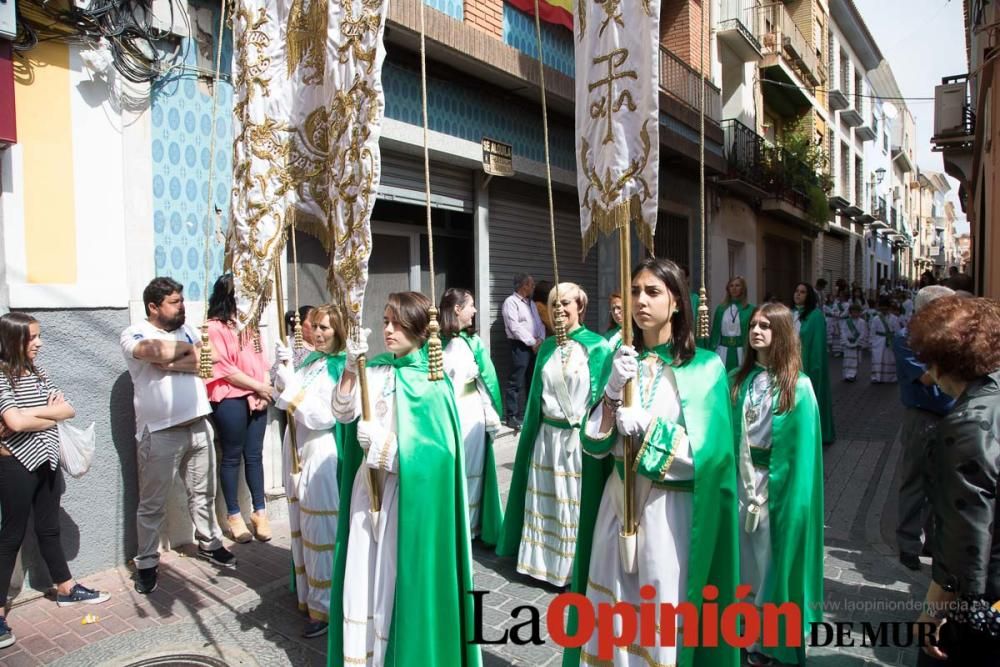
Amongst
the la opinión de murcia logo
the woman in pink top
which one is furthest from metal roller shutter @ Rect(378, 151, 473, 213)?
the la opinión de murcia logo

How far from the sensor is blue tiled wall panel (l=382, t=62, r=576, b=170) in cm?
737

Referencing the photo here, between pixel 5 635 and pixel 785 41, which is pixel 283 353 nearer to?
pixel 5 635

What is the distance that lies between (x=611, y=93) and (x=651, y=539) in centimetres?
180

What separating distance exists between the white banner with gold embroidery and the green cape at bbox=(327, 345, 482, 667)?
1.08 meters

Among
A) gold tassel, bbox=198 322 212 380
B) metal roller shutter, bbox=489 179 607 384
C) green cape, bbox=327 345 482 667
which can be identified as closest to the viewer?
green cape, bbox=327 345 482 667

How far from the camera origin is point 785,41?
59.1 ft

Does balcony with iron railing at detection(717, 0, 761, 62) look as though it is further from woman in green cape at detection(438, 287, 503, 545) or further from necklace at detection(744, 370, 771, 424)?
necklace at detection(744, 370, 771, 424)

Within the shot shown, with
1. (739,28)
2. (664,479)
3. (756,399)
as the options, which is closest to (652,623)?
(664,479)

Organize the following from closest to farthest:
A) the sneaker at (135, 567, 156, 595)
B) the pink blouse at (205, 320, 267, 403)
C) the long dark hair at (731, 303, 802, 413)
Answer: the long dark hair at (731, 303, 802, 413), the sneaker at (135, 567, 156, 595), the pink blouse at (205, 320, 267, 403)

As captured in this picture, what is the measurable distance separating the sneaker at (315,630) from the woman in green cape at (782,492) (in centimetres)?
226

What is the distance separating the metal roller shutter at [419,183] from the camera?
24.2 ft

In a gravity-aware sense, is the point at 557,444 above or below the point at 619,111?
below

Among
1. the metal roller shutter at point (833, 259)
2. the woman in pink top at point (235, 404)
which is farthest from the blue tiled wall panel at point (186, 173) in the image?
the metal roller shutter at point (833, 259)

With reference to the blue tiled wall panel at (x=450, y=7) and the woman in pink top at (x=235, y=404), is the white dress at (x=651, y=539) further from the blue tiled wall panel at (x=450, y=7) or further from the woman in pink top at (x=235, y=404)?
the blue tiled wall panel at (x=450, y=7)
